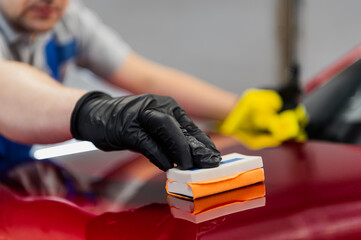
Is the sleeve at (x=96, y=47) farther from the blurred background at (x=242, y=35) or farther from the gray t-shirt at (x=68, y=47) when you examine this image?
the blurred background at (x=242, y=35)

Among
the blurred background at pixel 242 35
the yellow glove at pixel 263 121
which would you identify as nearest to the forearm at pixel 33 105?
the yellow glove at pixel 263 121

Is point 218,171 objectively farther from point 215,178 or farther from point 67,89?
point 67,89

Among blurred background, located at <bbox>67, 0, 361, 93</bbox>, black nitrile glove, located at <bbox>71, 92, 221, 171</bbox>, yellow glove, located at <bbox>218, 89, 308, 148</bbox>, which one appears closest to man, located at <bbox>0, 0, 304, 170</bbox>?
black nitrile glove, located at <bbox>71, 92, 221, 171</bbox>

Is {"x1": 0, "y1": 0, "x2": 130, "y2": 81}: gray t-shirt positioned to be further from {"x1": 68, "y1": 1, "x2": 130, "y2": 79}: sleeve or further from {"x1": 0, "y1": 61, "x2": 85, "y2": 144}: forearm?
{"x1": 0, "y1": 61, "x2": 85, "y2": 144}: forearm

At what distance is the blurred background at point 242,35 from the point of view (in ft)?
11.2

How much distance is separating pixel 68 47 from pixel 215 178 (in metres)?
0.95

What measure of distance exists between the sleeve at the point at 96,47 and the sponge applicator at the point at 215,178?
942 mm

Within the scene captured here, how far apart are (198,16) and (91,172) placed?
9.02 feet

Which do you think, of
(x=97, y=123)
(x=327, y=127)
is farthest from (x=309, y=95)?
(x=97, y=123)

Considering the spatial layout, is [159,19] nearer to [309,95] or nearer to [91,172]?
[309,95]

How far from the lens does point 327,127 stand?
44.9 inches

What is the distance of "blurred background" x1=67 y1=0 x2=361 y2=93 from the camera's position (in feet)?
11.2

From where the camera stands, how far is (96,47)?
5.15 ft

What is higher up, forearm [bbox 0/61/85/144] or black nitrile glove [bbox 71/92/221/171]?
black nitrile glove [bbox 71/92/221/171]
